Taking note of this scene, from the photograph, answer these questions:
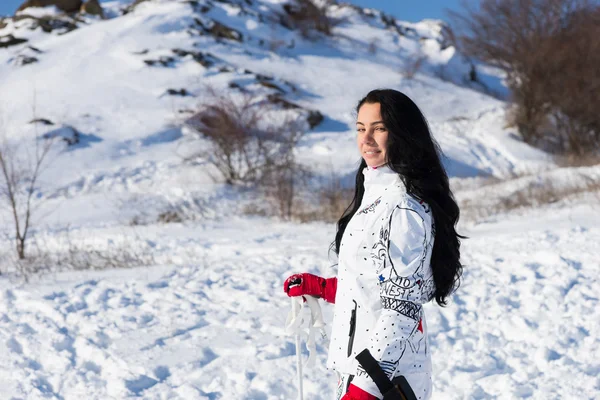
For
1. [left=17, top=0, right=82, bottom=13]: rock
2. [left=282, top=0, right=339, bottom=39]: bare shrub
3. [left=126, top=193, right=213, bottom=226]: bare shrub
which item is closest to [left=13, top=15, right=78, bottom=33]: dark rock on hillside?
[left=17, top=0, right=82, bottom=13]: rock

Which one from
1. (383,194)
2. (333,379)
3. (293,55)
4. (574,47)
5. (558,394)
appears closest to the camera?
(383,194)

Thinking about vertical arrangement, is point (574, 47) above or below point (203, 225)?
above

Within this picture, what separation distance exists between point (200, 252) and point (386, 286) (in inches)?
272

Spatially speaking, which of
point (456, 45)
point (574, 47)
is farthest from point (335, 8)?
point (574, 47)

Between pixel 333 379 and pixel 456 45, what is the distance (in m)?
28.8

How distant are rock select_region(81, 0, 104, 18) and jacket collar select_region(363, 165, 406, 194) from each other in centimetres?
2848

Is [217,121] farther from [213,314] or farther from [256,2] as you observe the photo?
[256,2]

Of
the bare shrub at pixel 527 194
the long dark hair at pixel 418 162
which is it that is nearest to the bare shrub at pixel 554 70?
the bare shrub at pixel 527 194

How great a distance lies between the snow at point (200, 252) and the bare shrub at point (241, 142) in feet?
2.41

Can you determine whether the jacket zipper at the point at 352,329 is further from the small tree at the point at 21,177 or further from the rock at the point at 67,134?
the rock at the point at 67,134

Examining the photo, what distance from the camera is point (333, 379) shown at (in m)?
3.83

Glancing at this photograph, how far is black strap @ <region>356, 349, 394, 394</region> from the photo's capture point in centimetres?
152

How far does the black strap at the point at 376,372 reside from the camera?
1522mm

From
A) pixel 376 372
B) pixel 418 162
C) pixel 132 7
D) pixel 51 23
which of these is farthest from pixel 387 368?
pixel 132 7
